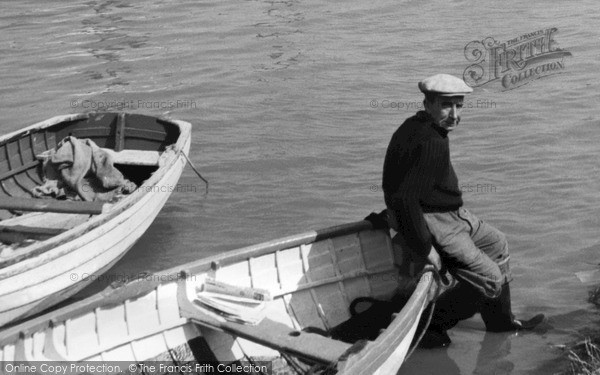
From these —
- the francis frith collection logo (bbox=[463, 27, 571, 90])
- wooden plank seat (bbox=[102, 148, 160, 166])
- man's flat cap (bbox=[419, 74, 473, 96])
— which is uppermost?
man's flat cap (bbox=[419, 74, 473, 96])

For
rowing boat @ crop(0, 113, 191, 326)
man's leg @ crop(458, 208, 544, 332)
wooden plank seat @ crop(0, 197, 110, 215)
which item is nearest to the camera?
man's leg @ crop(458, 208, 544, 332)

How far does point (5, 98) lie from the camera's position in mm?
15195

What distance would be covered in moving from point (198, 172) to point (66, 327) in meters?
5.66

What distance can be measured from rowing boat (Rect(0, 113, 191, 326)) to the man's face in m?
3.67

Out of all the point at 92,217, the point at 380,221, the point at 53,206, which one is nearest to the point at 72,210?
the point at 53,206

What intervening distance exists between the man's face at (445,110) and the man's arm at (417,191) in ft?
0.73

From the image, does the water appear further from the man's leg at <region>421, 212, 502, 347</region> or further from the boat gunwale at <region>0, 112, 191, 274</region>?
the boat gunwale at <region>0, 112, 191, 274</region>

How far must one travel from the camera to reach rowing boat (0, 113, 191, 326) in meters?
7.86

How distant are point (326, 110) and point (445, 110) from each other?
743 centimetres

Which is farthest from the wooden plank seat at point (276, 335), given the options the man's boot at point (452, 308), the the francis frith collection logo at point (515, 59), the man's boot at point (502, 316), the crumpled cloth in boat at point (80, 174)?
the the francis frith collection logo at point (515, 59)

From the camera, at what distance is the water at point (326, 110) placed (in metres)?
9.38

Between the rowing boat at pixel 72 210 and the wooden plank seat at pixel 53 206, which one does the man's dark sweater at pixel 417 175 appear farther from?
the wooden plank seat at pixel 53 206

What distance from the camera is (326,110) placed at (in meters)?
13.8

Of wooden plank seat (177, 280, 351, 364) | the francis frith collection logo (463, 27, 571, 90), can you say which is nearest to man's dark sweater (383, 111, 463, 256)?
wooden plank seat (177, 280, 351, 364)
